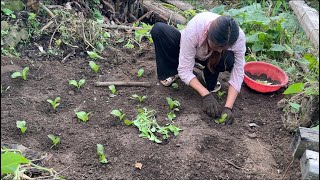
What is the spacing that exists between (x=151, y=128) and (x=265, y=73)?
156cm

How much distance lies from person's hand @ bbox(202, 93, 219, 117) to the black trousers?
34cm

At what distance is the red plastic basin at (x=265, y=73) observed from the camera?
12.7 ft

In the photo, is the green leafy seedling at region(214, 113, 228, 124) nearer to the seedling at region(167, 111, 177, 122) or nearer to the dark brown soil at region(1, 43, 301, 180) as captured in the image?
the dark brown soil at region(1, 43, 301, 180)

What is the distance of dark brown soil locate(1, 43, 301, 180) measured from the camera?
2.85 meters

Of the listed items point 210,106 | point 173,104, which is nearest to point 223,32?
point 210,106

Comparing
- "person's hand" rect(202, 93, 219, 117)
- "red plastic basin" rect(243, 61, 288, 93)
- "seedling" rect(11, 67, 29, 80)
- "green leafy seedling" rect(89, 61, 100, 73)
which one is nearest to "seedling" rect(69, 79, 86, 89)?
"green leafy seedling" rect(89, 61, 100, 73)

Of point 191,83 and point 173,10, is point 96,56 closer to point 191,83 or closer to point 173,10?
point 191,83

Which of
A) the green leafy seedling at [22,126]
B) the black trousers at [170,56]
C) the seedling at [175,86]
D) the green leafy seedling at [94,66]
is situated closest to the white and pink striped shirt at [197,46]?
the black trousers at [170,56]

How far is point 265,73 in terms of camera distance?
4.17 meters

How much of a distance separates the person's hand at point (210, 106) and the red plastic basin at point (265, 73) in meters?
0.64

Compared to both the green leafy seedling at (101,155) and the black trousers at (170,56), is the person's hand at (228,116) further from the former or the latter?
the green leafy seedling at (101,155)

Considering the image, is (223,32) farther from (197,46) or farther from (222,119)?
(222,119)

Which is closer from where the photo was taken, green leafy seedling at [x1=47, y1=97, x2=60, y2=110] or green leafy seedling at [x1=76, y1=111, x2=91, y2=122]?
green leafy seedling at [x1=76, y1=111, x2=91, y2=122]

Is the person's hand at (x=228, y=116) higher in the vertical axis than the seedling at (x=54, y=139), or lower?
lower
